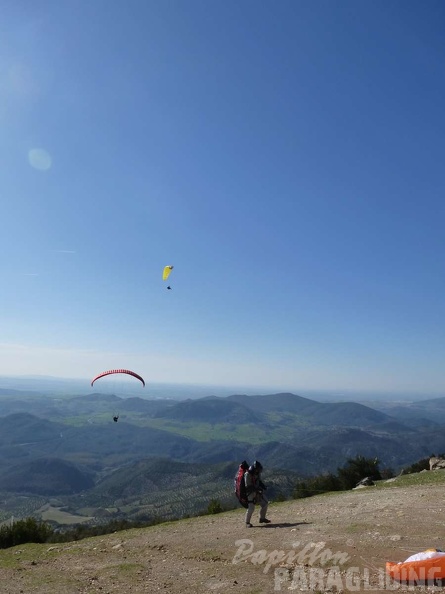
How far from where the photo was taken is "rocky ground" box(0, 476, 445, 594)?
9000 millimetres

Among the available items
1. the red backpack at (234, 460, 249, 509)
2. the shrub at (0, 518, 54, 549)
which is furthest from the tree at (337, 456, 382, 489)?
the shrub at (0, 518, 54, 549)

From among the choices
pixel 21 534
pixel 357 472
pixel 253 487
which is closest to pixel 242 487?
pixel 253 487

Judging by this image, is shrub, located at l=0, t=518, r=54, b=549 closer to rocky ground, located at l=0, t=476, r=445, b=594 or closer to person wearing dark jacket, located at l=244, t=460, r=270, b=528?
rocky ground, located at l=0, t=476, r=445, b=594

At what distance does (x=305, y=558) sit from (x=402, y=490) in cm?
1267

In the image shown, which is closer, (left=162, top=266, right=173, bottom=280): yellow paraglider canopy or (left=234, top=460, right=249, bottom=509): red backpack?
(left=234, top=460, right=249, bottom=509): red backpack

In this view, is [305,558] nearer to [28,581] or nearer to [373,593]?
[373,593]

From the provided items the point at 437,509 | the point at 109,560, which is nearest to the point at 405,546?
the point at 437,509

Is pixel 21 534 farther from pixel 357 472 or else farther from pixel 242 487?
pixel 357 472

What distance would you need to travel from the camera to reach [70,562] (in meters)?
12.8

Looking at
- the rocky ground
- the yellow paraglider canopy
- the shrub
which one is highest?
the yellow paraglider canopy

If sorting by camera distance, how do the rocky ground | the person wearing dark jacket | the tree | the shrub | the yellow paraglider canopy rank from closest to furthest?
the rocky ground, the person wearing dark jacket, the shrub, the tree, the yellow paraglider canopy

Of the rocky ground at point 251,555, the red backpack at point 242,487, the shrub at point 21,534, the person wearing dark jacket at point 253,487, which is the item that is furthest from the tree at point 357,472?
the shrub at point 21,534

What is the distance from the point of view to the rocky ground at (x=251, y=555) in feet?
29.5

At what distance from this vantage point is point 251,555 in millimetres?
10836
